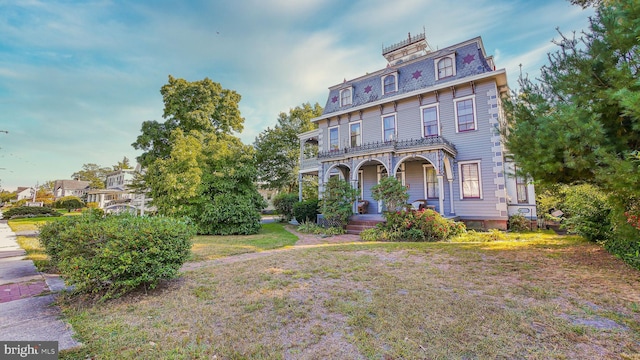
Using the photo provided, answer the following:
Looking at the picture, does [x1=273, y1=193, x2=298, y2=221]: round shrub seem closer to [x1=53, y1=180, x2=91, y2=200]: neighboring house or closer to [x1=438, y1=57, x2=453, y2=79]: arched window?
[x1=438, y1=57, x2=453, y2=79]: arched window

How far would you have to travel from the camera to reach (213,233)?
11.5 m

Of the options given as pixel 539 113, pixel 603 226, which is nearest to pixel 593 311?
pixel 539 113

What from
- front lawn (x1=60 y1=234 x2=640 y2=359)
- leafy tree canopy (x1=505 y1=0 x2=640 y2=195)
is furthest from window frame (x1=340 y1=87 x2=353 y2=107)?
front lawn (x1=60 y1=234 x2=640 y2=359)

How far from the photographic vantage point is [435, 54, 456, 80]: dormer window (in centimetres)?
1209

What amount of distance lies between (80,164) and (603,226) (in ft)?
257

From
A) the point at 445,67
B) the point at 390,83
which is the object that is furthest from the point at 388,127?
the point at 445,67

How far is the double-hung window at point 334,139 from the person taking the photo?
604 inches

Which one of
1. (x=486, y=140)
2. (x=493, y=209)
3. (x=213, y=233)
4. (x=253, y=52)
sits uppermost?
(x=253, y=52)

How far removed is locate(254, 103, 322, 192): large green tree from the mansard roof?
894 centimetres

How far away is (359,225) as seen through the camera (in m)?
11.0

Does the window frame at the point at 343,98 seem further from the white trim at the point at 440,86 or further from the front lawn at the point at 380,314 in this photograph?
the front lawn at the point at 380,314

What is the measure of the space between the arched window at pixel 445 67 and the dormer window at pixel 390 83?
7.19 ft

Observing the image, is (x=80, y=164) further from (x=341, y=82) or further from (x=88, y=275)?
(x=88, y=275)

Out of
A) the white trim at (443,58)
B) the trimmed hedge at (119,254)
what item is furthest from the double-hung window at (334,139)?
the trimmed hedge at (119,254)
